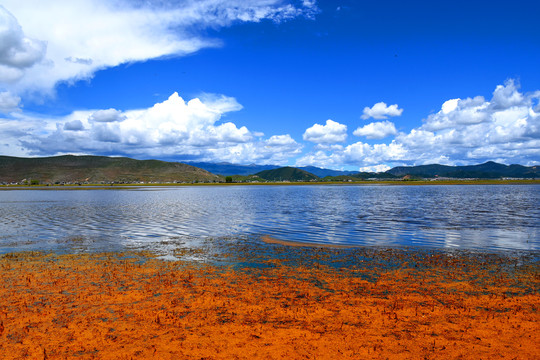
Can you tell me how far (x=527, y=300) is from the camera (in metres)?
16.2

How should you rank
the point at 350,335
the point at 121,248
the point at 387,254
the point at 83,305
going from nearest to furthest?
1. the point at 350,335
2. the point at 83,305
3. the point at 387,254
4. the point at 121,248

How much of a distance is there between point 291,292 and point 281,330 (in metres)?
4.66

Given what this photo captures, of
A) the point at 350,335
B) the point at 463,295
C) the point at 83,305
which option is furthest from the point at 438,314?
the point at 83,305

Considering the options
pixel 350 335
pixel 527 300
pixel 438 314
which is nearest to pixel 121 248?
pixel 350 335

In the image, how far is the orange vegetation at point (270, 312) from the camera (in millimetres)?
11844

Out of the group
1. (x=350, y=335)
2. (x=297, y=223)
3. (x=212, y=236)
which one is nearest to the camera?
(x=350, y=335)

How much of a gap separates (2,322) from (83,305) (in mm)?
3005

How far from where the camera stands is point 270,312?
15055 millimetres

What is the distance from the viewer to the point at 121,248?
3048 centimetres

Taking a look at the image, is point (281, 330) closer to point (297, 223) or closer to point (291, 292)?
point (291, 292)

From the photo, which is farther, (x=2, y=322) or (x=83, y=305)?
(x=83, y=305)

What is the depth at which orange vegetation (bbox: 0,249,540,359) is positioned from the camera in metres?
11.8

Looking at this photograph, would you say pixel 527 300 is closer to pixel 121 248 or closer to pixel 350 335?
pixel 350 335

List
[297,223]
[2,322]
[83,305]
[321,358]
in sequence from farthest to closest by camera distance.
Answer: [297,223], [83,305], [2,322], [321,358]
